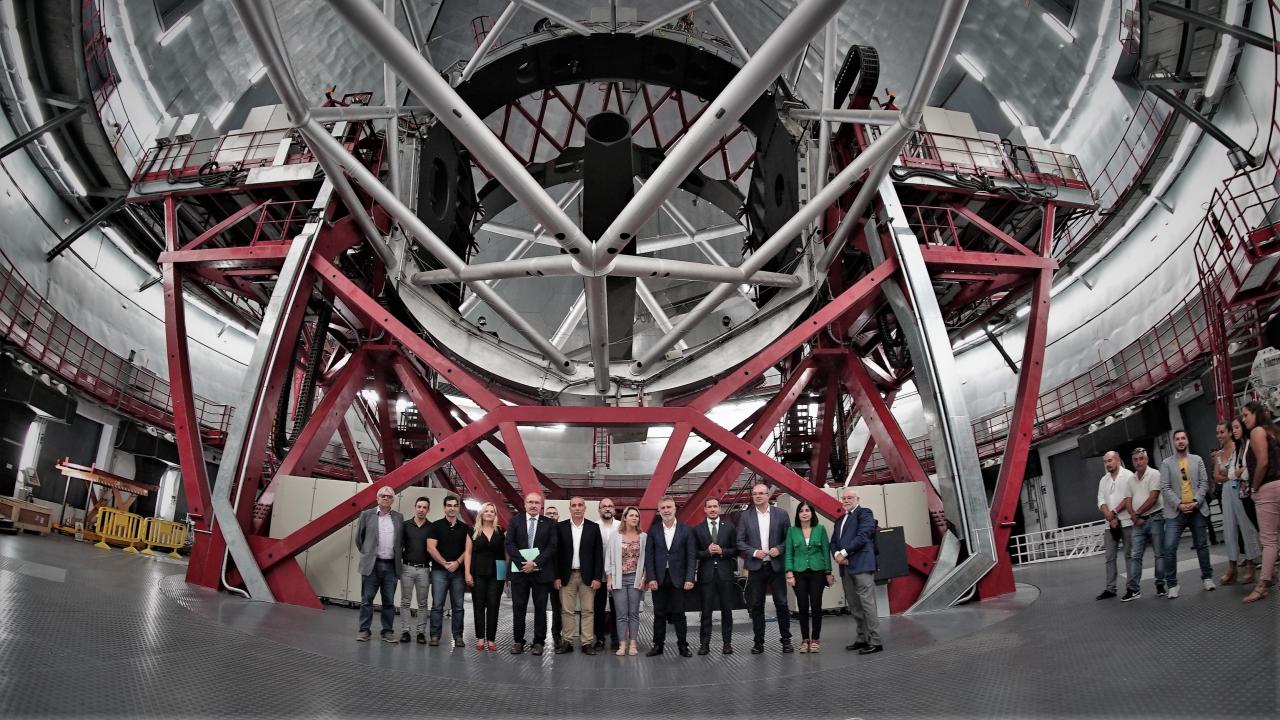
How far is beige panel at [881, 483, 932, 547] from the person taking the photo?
12.0 m

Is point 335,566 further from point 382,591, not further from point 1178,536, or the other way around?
point 1178,536

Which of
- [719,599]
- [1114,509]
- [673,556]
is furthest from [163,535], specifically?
[1114,509]

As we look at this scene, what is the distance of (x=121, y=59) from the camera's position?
794 inches

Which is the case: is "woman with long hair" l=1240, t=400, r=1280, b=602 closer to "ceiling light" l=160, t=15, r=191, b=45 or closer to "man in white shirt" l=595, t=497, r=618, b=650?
"man in white shirt" l=595, t=497, r=618, b=650

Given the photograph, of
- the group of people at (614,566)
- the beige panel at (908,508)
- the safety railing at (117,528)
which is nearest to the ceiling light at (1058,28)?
the beige panel at (908,508)

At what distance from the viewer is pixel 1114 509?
8109 mm

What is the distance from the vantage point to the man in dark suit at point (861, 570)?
6.96 meters

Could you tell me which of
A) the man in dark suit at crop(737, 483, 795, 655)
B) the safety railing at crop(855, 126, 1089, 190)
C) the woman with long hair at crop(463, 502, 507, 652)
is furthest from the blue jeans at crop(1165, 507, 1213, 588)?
the safety railing at crop(855, 126, 1089, 190)

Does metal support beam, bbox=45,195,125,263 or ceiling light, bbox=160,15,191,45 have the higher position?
ceiling light, bbox=160,15,191,45

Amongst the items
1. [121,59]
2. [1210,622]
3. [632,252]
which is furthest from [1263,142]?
[121,59]

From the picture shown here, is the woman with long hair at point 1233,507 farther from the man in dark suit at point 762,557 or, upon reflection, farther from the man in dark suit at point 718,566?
the man in dark suit at point 718,566

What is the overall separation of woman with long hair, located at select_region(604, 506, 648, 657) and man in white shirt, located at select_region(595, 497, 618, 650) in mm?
181

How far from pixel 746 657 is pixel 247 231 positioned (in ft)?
44.5

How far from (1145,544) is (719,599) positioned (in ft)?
15.1
